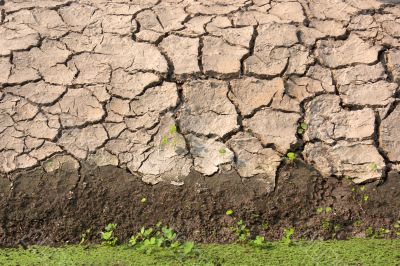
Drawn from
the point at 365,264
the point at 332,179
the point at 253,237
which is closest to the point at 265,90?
the point at 332,179

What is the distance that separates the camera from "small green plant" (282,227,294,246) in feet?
11.1

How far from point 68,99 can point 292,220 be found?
1472 millimetres

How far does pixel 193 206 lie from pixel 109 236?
46 centimetres

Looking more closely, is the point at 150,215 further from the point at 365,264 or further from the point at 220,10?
the point at 220,10

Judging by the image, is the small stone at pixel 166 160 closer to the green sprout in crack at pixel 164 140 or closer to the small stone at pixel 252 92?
the green sprout in crack at pixel 164 140

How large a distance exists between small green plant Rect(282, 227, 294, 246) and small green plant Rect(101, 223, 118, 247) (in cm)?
85

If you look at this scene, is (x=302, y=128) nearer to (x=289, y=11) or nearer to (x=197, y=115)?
(x=197, y=115)

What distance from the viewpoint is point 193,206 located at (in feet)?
11.5

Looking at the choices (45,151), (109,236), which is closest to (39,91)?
(45,151)

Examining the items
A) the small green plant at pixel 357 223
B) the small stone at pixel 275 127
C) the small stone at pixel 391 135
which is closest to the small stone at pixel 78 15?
the small stone at pixel 275 127

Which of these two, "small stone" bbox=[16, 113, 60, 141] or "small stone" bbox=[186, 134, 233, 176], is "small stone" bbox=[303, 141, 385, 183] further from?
"small stone" bbox=[16, 113, 60, 141]

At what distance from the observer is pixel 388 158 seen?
12.1 ft

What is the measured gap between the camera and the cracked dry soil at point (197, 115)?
3.50 meters

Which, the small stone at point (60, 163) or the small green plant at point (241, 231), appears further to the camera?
the small stone at point (60, 163)
